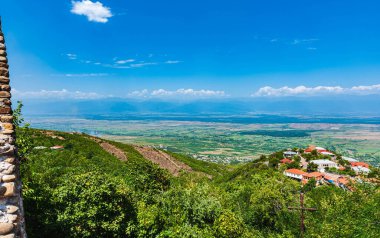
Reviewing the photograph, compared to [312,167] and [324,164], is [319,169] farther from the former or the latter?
[324,164]

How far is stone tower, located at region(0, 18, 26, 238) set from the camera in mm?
4934

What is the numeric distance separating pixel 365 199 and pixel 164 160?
44.5m

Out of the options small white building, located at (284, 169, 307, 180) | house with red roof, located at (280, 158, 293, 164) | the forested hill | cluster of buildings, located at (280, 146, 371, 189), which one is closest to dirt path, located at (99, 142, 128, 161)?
the forested hill

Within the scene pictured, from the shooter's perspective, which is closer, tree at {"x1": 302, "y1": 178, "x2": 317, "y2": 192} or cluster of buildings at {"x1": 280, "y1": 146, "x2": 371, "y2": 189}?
tree at {"x1": 302, "y1": 178, "x2": 317, "y2": 192}

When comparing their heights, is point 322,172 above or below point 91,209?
below

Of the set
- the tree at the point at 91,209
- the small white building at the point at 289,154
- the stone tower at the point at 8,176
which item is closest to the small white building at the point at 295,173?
the small white building at the point at 289,154

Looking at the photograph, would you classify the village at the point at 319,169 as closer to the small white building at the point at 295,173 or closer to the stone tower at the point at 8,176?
the small white building at the point at 295,173

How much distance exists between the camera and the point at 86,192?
43.2ft

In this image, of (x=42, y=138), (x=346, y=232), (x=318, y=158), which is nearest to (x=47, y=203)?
(x=346, y=232)

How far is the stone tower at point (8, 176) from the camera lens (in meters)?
4.93

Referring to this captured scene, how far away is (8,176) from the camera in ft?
16.5

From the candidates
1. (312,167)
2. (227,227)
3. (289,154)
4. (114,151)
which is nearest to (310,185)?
(312,167)

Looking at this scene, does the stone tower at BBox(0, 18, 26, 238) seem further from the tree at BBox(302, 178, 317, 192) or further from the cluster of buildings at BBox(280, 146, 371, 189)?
the cluster of buildings at BBox(280, 146, 371, 189)

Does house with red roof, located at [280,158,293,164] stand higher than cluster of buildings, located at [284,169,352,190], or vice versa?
house with red roof, located at [280,158,293,164]
